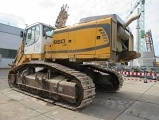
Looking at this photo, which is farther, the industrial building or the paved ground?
the industrial building

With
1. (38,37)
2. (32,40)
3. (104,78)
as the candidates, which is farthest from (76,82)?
(32,40)

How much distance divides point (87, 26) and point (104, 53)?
3.43 feet

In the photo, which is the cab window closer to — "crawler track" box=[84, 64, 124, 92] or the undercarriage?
the undercarriage

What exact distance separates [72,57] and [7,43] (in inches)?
807

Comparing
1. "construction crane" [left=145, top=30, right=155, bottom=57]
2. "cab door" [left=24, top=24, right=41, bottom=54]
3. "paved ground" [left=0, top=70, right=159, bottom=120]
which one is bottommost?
"paved ground" [left=0, top=70, right=159, bottom=120]

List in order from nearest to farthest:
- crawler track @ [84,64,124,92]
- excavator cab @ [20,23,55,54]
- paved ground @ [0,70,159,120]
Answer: paved ground @ [0,70,159,120] → excavator cab @ [20,23,55,54] → crawler track @ [84,64,124,92]

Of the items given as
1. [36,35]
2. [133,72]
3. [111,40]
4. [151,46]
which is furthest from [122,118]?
[151,46]

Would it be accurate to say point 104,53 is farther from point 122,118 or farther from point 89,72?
point 89,72

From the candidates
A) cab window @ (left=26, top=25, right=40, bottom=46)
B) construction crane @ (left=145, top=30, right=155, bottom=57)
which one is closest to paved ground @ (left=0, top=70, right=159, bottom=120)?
cab window @ (left=26, top=25, right=40, bottom=46)

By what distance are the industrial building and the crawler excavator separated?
16.5 meters

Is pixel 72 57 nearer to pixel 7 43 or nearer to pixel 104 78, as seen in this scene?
pixel 104 78

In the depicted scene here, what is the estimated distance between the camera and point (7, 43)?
24.0 m

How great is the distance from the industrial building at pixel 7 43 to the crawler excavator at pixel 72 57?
1654 centimetres

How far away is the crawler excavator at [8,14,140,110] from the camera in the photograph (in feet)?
17.0
